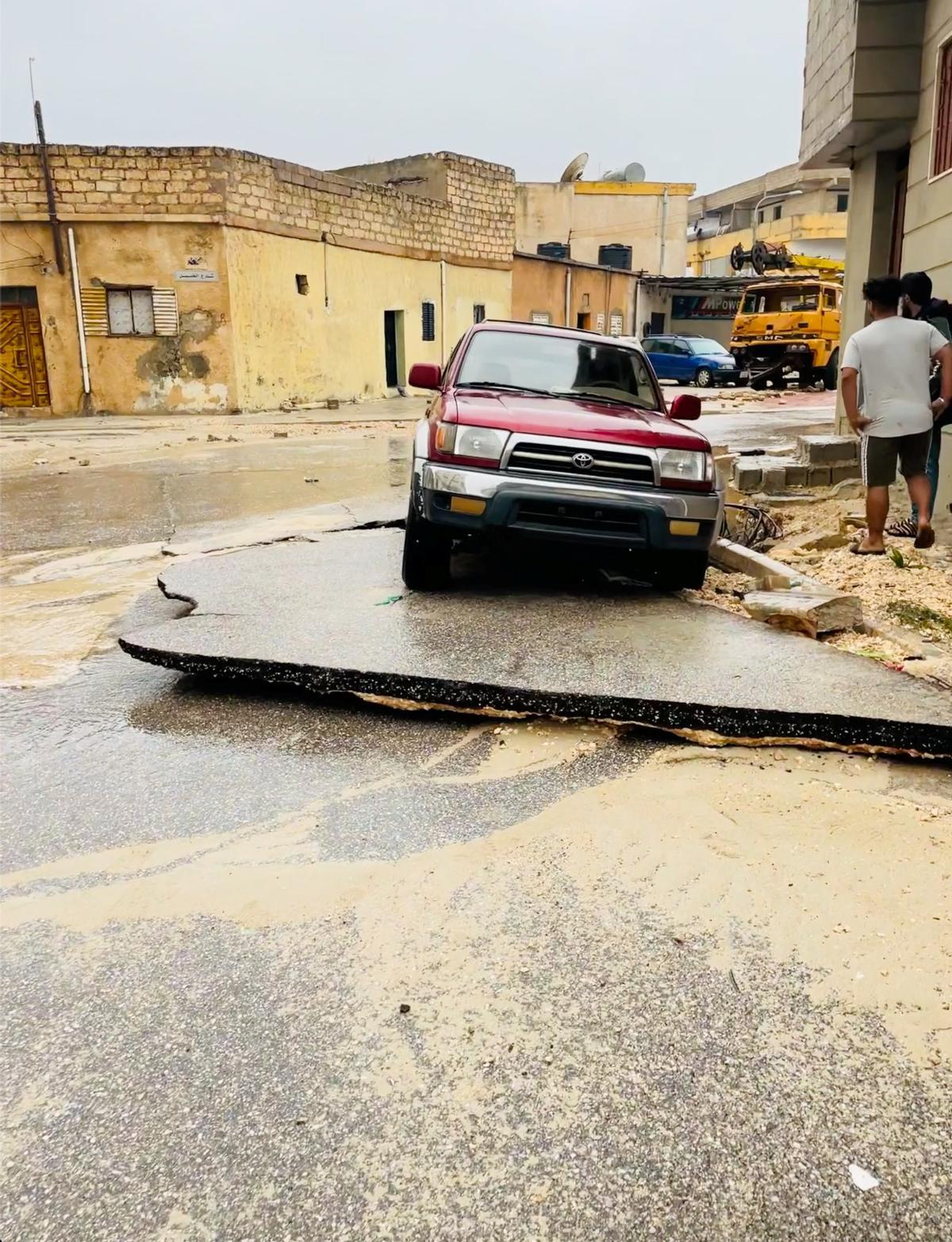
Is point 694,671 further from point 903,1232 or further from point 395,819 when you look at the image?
point 903,1232

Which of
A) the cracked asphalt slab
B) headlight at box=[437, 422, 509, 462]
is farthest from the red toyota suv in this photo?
the cracked asphalt slab

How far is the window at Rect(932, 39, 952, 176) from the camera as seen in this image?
25.9 feet

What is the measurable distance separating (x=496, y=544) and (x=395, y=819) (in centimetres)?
227

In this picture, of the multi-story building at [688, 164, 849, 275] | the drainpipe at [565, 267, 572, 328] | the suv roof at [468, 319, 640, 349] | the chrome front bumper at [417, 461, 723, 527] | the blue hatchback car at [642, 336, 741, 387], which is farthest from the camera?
the multi-story building at [688, 164, 849, 275]

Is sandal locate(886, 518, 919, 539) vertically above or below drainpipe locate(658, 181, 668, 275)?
below

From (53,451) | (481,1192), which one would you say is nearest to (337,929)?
(481,1192)

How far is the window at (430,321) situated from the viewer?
1112 inches

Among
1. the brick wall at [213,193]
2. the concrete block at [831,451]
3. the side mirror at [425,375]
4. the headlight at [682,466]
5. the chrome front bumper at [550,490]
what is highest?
the brick wall at [213,193]

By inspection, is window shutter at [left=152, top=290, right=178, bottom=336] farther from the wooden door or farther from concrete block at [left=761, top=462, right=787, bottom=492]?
concrete block at [left=761, top=462, right=787, bottom=492]

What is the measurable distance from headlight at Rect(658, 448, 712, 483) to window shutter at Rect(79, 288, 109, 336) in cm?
1902

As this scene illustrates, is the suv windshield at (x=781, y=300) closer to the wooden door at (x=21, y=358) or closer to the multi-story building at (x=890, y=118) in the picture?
the multi-story building at (x=890, y=118)

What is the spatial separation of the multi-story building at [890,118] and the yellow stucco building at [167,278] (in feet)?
45.8

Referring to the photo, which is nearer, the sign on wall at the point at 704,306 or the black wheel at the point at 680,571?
the black wheel at the point at 680,571

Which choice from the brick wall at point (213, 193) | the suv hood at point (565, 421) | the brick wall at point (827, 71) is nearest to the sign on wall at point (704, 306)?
the brick wall at point (213, 193)
